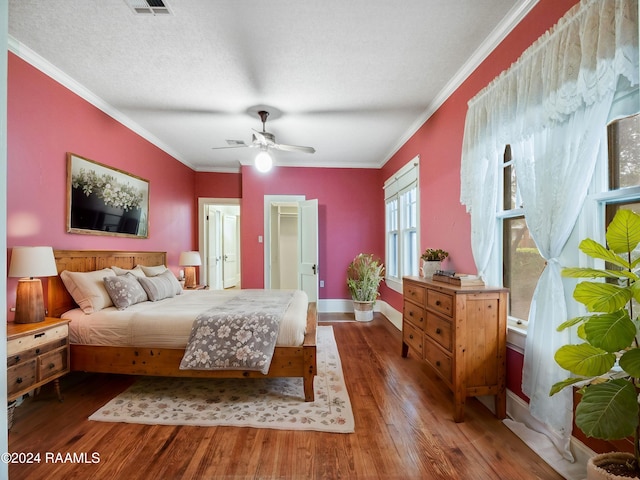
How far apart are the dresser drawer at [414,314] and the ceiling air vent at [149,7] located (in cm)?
300

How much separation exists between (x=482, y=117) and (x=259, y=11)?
71.5 inches

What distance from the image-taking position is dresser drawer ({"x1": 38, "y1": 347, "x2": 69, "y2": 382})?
2169mm

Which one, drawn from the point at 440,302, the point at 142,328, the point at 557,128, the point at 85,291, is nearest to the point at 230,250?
the point at 85,291

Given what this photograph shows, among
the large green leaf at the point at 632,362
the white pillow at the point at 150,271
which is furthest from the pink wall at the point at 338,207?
the large green leaf at the point at 632,362

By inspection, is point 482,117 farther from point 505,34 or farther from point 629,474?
point 629,474

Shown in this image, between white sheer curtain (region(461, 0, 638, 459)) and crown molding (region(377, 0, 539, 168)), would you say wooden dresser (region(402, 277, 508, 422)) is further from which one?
crown molding (region(377, 0, 539, 168))

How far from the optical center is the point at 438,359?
2.36 m

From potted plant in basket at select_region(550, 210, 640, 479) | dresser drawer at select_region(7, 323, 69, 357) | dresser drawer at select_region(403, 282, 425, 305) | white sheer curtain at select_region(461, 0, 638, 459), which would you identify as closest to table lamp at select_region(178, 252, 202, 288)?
dresser drawer at select_region(7, 323, 69, 357)

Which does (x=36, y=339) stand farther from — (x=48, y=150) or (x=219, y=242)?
(x=219, y=242)

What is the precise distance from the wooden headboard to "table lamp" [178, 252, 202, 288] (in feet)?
2.88

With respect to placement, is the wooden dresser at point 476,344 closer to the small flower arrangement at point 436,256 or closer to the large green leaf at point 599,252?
the small flower arrangement at point 436,256

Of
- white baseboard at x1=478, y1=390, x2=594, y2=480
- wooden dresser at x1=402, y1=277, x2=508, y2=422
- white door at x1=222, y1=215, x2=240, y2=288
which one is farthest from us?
white door at x1=222, y1=215, x2=240, y2=288

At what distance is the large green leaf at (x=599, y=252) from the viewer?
1.18m

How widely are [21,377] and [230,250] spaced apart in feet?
20.6
